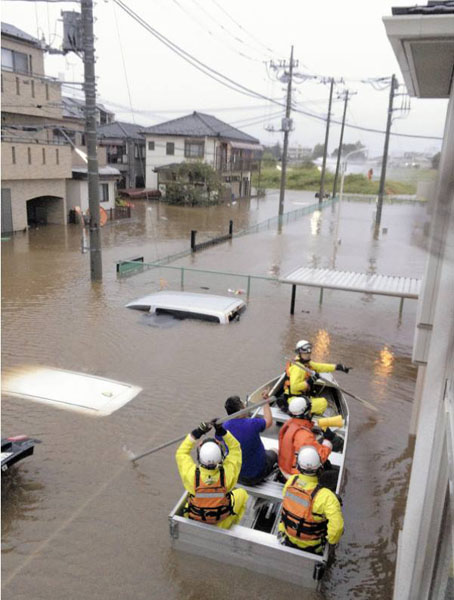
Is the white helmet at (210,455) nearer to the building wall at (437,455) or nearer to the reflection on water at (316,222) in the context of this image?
the building wall at (437,455)

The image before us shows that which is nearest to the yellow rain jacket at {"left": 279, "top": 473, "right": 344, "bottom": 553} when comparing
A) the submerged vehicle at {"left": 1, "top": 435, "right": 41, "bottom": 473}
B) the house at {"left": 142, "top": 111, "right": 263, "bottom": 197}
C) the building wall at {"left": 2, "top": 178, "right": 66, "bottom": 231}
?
the submerged vehicle at {"left": 1, "top": 435, "right": 41, "bottom": 473}

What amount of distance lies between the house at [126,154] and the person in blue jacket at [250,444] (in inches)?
1798

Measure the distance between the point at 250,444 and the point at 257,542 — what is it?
108 centimetres

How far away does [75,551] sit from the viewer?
551 cm

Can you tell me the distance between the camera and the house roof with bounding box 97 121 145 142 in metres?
49.3

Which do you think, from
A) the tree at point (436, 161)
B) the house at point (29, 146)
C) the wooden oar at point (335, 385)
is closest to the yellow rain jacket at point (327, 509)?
the wooden oar at point (335, 385)

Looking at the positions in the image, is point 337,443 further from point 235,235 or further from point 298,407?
point 235,235

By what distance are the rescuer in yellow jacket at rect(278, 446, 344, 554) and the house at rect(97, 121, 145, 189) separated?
154 ft

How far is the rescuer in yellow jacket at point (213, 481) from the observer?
193 inches

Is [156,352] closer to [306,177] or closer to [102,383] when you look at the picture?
[102,383]

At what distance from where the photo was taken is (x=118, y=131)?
166 ft

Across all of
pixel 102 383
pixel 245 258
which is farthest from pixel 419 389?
pixel 245 258

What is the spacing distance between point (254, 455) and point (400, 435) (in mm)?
3513

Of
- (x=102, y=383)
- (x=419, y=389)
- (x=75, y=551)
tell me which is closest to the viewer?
(x=75, y=551)
